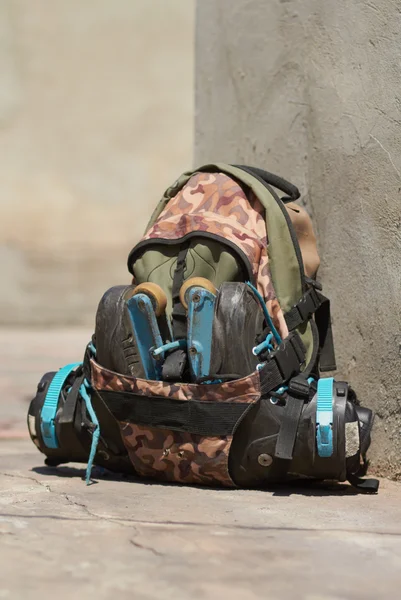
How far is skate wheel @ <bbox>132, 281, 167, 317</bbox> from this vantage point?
235cm

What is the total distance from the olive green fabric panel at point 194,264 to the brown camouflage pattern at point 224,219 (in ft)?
0.12

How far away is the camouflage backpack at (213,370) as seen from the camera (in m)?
2.29

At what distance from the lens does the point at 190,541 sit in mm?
1823

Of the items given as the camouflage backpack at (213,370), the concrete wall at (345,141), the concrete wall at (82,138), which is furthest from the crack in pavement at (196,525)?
the concrete wall at (82,138)

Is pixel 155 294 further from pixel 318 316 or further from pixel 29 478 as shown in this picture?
pixel 29 478

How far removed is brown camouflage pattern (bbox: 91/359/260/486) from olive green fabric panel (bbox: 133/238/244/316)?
229 mm

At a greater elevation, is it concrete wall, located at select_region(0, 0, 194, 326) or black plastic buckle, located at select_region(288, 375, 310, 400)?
concrete wall, located at select_region(0, 0, 194, 326)

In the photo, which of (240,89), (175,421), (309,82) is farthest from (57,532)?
(240,89)

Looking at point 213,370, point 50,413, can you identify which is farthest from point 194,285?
point 50,413

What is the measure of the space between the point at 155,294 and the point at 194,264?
0.52 feet

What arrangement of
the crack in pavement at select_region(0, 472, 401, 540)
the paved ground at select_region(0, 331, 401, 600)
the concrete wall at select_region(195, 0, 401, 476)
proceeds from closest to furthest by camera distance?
1. the paved ground at select_region(0, 331, 401, 600)
2. the crack in pavement at select_region(0, 472, 401, 540)
3. the concrete wall at select_region(195, 0, 401, 476)

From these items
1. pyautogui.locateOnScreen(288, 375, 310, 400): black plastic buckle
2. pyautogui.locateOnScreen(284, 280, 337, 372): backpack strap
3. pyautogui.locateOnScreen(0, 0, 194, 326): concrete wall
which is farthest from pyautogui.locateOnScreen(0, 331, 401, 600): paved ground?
pyautogui.locateOnScreen(0, 0, 194, 326): concrete wall

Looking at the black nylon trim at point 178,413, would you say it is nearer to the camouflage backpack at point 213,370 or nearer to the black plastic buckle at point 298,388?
the camouflage backpack at point 213,370

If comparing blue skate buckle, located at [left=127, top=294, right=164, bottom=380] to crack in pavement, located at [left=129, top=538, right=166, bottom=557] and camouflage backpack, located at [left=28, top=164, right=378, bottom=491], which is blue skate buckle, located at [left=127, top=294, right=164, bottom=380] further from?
crack in pavement, located at [left=129, top=538, right=166, bottom=557]
